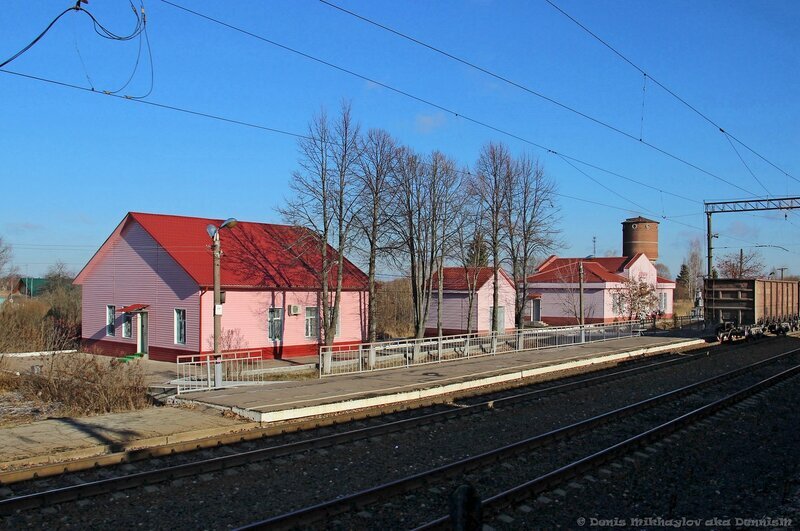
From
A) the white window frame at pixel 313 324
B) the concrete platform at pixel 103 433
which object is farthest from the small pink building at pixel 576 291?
the concrete platform at pixel 103 433

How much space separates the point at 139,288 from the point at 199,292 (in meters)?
5.20

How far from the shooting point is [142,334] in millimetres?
29906

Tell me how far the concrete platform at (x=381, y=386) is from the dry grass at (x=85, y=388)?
1295 mm

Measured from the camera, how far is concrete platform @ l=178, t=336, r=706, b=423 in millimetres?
13952

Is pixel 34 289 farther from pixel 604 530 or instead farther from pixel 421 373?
pixel 604 530

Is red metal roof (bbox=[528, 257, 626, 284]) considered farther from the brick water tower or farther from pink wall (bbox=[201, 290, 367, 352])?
pink wall (bbox=[201, 290, 367, 352])

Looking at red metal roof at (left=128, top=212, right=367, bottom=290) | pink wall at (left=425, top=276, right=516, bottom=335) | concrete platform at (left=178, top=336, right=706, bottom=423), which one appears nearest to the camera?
concrete platform at (left=178, top=336, right=706, bottom=423)

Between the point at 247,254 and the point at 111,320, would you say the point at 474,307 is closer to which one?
the point at 247,254

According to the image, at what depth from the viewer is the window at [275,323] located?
29.4 meters

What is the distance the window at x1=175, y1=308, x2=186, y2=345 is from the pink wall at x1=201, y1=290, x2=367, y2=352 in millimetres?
1319

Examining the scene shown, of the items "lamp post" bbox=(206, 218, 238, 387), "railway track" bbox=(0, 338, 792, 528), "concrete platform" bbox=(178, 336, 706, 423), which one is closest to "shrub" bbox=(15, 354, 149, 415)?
"concrete platform" bbox=(178, 336, 706, 423)

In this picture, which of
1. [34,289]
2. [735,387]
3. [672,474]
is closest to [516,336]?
[735,387]

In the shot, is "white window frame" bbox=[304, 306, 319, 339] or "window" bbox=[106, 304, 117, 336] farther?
"window" bbox=[106, 304, 117, 336]

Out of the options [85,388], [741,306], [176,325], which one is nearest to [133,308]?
[176,325]
